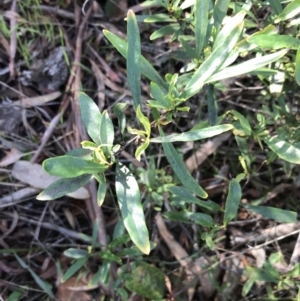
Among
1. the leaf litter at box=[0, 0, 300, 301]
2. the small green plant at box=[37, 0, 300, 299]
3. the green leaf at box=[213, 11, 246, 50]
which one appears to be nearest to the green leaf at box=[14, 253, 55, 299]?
the leaf litter at box=[0, 0, 300, 301]

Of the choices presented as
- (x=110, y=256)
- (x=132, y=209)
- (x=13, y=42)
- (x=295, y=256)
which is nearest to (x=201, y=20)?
(x=132, y=209)

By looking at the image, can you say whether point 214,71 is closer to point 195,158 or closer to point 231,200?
point 231,200

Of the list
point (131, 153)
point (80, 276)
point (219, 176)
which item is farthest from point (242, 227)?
point (80, 276)

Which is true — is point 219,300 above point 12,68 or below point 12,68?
below

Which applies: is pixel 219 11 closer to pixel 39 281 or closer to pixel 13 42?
pixel 13 42

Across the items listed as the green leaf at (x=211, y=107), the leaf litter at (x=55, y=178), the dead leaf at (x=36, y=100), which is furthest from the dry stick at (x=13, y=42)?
the green leaf at (x=211, y=107)

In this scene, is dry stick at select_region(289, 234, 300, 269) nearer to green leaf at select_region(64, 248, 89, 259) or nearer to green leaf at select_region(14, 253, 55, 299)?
green leaf at select_region(64, 248, 89, 259)
